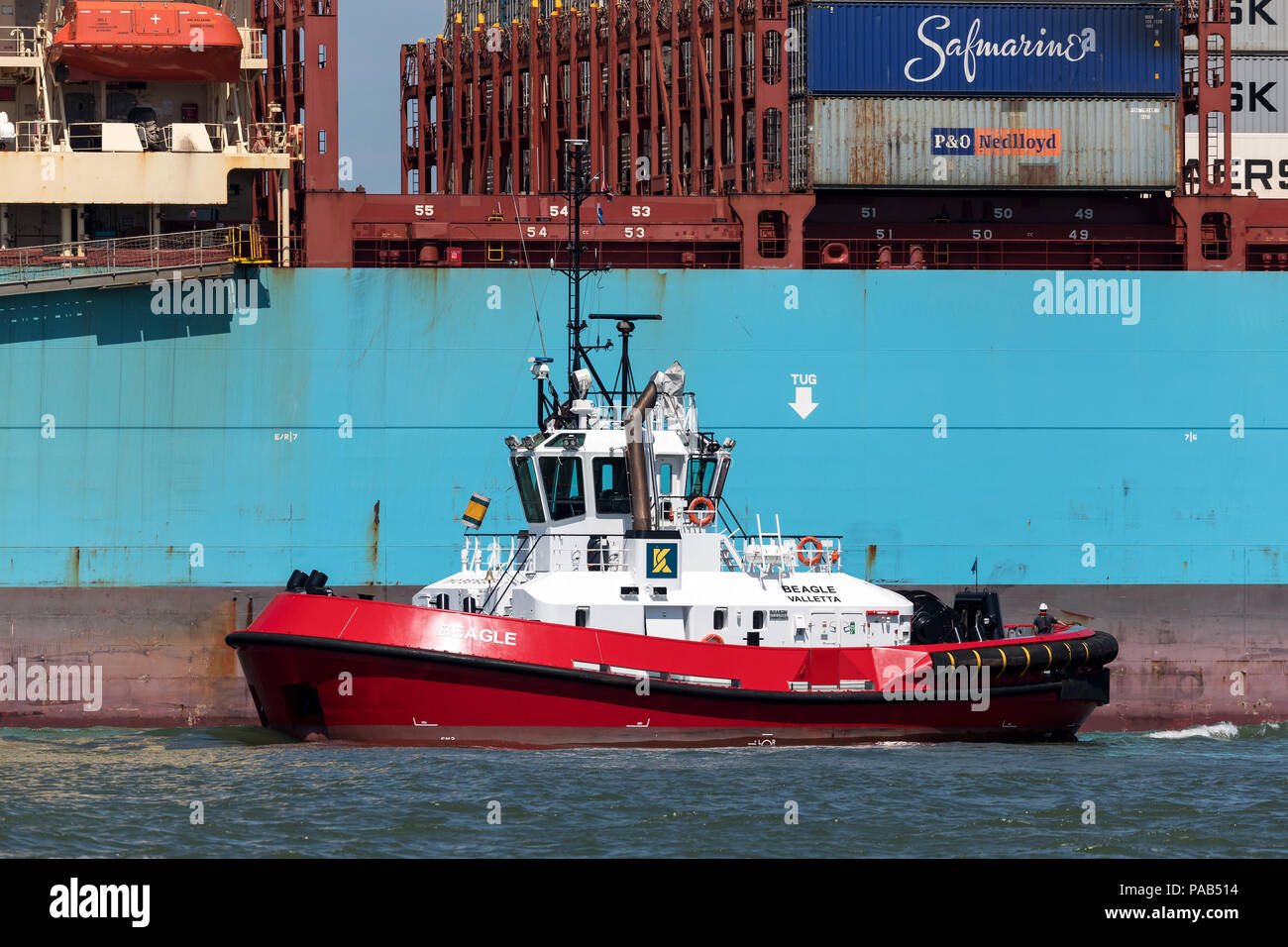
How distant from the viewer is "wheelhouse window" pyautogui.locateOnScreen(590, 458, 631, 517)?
17.5 m

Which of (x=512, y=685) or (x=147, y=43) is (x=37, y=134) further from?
(x=512, y=685)

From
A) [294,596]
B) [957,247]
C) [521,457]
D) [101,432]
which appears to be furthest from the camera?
[957,247]

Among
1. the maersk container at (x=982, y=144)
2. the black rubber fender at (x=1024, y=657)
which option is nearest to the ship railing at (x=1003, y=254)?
the maersk container at (x=982, y=144)

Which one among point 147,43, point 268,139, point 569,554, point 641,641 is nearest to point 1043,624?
point 641,641

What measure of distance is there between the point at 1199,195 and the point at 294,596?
14.4 metres

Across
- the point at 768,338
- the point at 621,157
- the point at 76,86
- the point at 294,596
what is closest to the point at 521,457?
the point at 294,596

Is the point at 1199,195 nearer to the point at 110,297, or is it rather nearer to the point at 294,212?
the point at 294,212

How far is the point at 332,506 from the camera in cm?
2064

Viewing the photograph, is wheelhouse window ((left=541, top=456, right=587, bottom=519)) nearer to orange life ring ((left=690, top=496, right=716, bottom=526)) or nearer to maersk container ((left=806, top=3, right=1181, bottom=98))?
orange life ring ((left=690, top=496, right=716, bottom=526))

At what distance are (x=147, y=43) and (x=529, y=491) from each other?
870cm

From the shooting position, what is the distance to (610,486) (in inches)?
693

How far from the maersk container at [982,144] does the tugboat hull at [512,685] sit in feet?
29.3

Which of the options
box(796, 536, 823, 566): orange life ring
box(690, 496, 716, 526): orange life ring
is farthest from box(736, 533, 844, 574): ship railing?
box(690, 496, 716, 526): orange life ring

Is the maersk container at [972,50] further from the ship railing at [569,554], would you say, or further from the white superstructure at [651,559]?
the ship railing at [569,554]
